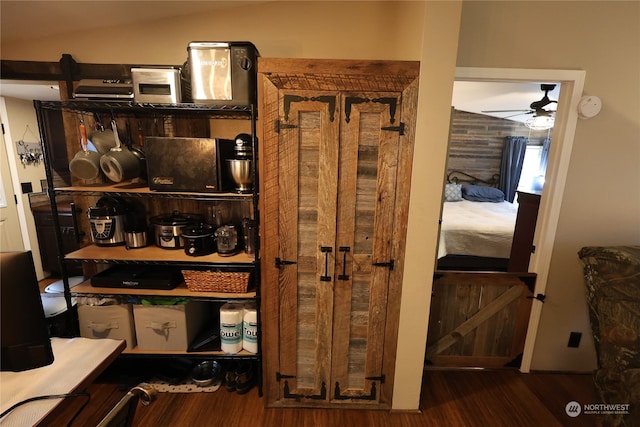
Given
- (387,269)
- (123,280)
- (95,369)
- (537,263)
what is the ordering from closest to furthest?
1. (95,369)
2. (387,269)
3. (123,280)
4. (537,263)

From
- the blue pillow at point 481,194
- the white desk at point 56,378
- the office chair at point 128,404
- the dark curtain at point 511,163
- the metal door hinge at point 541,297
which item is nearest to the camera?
the office chair at point 128,404

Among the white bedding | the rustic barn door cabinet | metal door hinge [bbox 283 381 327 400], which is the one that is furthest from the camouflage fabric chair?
the white bedding

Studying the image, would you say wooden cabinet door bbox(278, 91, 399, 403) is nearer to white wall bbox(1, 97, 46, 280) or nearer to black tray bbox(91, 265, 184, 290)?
black tray bbox(91, 265, 184, 290)

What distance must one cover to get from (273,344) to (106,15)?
2.31m

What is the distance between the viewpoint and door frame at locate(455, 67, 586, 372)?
188cm

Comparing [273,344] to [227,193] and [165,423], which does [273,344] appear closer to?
[165,423]

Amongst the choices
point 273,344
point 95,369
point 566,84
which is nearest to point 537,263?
point 566,84

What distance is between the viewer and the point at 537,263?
214 cm

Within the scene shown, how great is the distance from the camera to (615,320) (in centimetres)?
160

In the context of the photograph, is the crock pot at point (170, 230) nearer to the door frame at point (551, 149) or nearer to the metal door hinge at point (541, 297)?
the door frame at point (551, 149)

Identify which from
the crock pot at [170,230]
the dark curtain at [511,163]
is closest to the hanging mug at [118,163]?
the crock pot at [170,230]

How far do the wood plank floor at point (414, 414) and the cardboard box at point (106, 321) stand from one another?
45cm

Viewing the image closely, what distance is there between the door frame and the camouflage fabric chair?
336 millimetres

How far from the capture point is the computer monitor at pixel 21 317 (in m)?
0.78
